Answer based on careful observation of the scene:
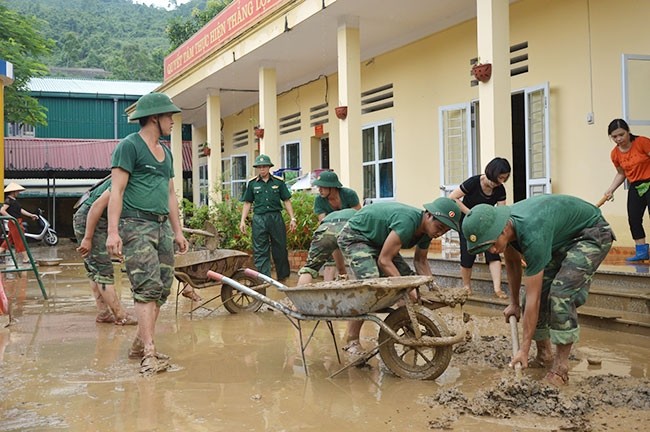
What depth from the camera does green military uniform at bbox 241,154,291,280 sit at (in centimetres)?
834

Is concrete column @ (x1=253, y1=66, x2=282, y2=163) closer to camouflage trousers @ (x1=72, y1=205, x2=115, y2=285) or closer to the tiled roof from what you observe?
camouflage trousers @ (x1=72, y1=205, x2=115, y2=285)

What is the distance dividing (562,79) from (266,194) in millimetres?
4217

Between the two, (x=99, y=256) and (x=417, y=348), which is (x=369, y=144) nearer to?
(x=99, y=256)

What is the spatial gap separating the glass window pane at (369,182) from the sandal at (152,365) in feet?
27.9

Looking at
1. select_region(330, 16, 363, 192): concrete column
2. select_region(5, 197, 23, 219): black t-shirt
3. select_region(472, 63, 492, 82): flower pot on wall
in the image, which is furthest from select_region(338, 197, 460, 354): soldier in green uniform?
select_region(5, 197, 23, 219): black t-shirt

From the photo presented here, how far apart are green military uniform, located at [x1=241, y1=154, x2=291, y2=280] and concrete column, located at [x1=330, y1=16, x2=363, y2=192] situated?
2.32 metres

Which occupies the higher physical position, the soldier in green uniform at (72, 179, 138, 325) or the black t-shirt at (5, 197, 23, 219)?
the black t-shirt at (5, 197, 23, 219)

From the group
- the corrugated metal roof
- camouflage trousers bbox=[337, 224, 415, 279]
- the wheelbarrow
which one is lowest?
the wheelbarrow

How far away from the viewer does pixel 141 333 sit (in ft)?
16.5

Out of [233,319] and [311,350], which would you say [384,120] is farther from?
[311,350]

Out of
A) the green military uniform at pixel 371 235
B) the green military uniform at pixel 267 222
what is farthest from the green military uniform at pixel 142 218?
the green military uniform at pixel 267 222

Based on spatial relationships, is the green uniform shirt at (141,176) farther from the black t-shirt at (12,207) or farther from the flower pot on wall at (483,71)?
the black t-shirt at (12,207)

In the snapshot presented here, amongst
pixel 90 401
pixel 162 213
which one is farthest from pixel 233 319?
pixel 90 401

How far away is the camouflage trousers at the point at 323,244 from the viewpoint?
5562mm
